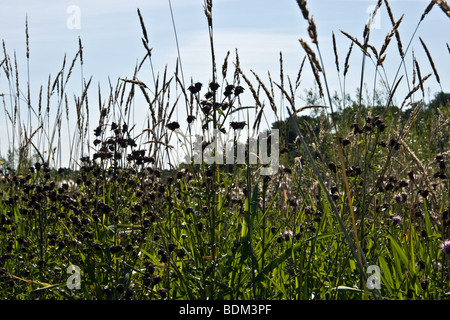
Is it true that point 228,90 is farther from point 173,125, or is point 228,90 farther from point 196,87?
point 173,125

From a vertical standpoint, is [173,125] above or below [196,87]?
below

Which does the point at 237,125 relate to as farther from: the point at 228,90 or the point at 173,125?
the point at 173,125

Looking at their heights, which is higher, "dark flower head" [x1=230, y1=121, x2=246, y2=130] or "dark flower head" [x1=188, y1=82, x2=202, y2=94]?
"dark flower head" [x1=188, y1=82, x2=202, y2=94]

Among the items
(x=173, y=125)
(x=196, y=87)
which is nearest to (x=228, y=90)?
(x=196, y=87)

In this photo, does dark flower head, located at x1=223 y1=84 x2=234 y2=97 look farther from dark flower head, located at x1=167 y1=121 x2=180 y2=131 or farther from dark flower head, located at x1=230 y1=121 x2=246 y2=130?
dark flower head, located at x1=167 y1=121 x2=180 y2=131

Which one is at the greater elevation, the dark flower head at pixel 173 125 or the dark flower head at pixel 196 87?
the dark flower head at pixel 196 87

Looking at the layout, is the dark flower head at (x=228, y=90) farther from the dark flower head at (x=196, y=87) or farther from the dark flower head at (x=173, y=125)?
the dark flower head at (x=173, y=125)

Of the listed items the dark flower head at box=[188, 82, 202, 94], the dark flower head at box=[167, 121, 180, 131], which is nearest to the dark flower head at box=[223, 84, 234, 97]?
the dark flower head at box=[188, 82, 202, 94]

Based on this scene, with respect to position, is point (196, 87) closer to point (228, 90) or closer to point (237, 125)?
point (228, 90)

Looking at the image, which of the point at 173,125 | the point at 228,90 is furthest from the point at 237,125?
the point at 173,125

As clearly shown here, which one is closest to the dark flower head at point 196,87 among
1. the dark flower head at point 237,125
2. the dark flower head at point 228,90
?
the dark flower head at point 228,90
